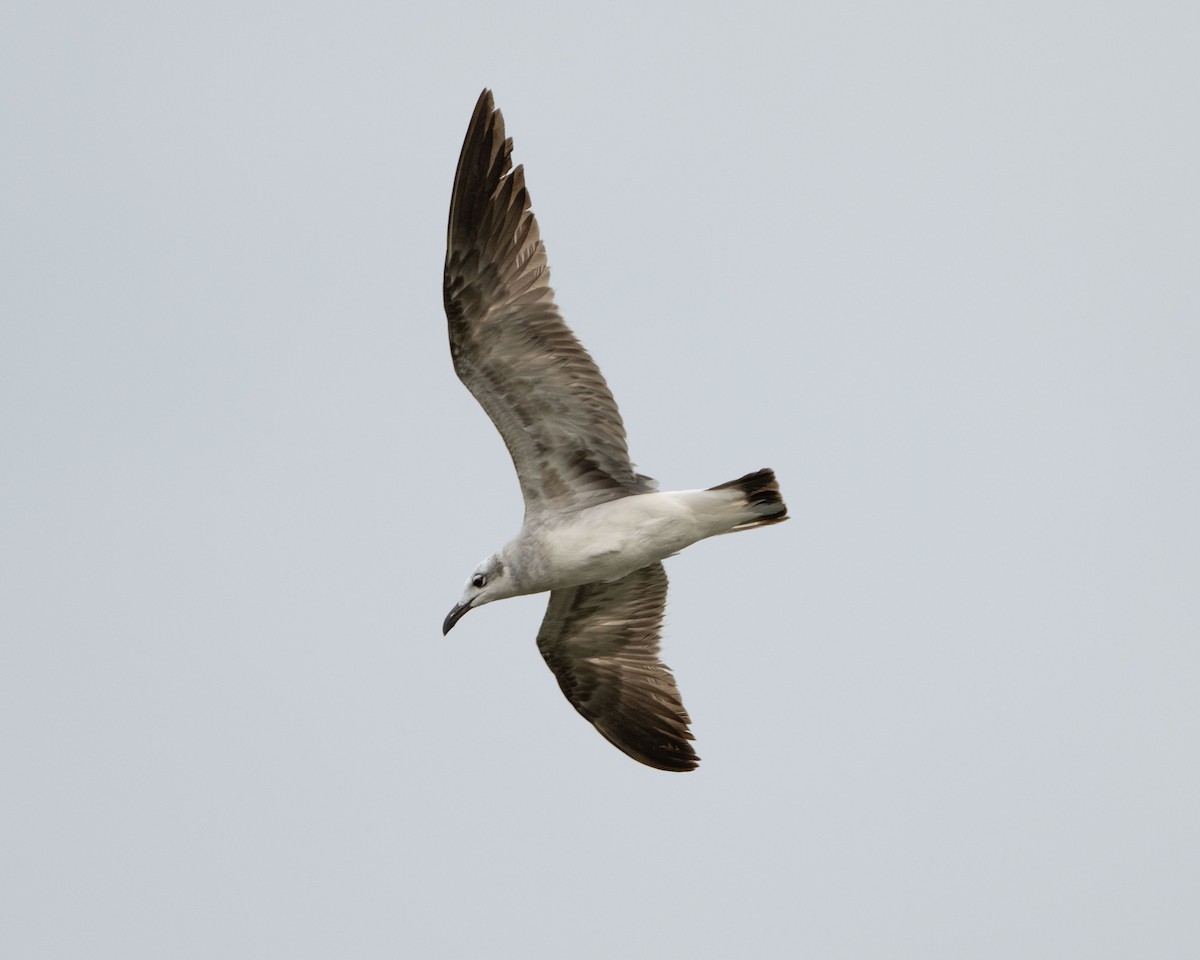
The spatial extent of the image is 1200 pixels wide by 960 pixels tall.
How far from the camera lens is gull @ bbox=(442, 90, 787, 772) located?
14578 mm

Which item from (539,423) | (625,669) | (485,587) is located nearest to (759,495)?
(539,423)

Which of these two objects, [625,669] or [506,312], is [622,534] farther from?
[625,669]

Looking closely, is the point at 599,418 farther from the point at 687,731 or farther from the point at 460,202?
the point at 687,731

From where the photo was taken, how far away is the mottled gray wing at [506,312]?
1454 cm

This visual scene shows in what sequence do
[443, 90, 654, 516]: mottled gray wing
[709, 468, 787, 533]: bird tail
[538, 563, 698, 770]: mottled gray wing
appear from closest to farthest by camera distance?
1. [443, 90, 654, 516]: mottled gray wing
2. [709, 468, 787, 533]: bird tail
3. [538, 563, 698, 770]: mottled gray wing

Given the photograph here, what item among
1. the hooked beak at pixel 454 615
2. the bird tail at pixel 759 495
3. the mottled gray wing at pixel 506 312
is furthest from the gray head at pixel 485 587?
the bird tail at pixel 759 495

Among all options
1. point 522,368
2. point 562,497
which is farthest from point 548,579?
point 522,368

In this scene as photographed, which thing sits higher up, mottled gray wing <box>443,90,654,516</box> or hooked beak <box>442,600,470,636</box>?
mottled gray wing <box>443,90,654,516</box>

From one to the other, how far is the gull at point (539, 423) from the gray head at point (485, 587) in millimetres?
11

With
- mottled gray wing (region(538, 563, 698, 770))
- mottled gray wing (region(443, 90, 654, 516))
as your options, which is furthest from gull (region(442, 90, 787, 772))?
mottled gray wing (region(538, 563, 698, 770))

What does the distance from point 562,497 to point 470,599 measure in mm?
1158

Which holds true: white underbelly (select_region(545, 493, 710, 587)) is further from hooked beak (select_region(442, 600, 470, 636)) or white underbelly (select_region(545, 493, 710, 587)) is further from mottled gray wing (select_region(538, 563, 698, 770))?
mottled gray wing (select_region(538, 563, 698, 770))

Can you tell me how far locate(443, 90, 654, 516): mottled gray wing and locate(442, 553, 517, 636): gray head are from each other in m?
1.13

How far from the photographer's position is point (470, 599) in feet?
51.6
